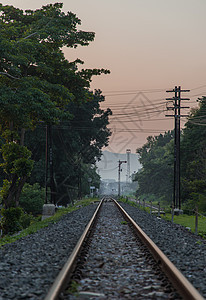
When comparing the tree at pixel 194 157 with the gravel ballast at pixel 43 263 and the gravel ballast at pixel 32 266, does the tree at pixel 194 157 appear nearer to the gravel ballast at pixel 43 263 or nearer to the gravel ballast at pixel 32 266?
the gravel ballast at pixel 43 263

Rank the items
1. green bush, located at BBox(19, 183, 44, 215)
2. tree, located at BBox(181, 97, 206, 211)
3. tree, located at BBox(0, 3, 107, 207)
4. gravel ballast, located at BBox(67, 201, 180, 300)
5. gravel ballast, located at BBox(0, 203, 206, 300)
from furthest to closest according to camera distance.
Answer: green bush, located at BBox(19, 183, 44, 215), tree, located at BBox(181, 97, 206, 211), tree, located at BBox(0, 3, 107, 207), gravel ballast, located at BBox(0, 203, 206, 300), gravel ballast, located at BBox(67, 201, 180, 300)

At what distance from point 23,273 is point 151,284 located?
2309mm

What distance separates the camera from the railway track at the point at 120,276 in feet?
17.9

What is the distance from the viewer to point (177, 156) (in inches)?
1303

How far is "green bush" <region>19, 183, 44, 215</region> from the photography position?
157ft

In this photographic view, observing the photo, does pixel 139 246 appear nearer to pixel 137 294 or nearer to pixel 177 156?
pixel 137 294

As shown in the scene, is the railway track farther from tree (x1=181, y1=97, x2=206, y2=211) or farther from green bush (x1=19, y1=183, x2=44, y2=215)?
green bush (x1=19, y1=183, x2=44, y2=215)

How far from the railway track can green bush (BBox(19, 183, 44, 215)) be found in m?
38.8

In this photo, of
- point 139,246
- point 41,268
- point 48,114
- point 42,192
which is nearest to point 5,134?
point 48,114

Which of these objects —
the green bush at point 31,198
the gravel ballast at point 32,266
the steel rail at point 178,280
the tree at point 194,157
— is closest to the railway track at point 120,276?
the steel rail at point 178,280

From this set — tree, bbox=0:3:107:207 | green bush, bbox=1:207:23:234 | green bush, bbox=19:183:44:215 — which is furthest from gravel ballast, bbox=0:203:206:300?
green bush, bbox=19:183:44:215

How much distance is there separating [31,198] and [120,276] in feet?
142

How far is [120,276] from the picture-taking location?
266 inches

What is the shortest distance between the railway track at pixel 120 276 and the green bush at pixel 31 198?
38790 millimetres
